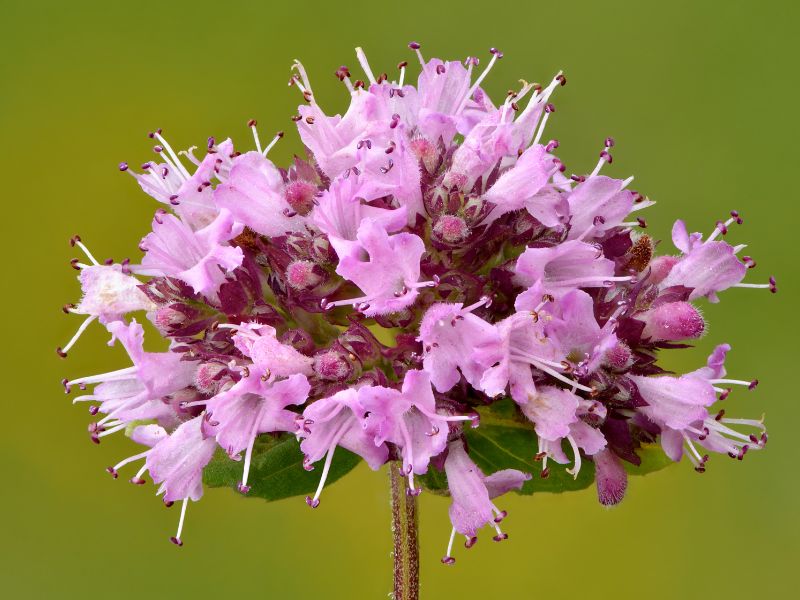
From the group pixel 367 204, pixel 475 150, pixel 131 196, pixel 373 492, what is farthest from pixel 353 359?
pixel 131 196

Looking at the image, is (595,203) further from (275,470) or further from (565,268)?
(275,470)

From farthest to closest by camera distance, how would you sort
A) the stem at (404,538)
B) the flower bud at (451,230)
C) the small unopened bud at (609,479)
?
the stem at (404,538) < the small unopened bud at (609,479) < the flower bud at (451,230)

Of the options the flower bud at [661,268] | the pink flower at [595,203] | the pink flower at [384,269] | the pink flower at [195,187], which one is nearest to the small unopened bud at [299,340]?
the pink flower at [384,269]

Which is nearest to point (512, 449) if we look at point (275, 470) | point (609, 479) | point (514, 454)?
point (514, 454)

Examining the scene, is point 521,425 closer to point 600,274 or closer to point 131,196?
point 600,274

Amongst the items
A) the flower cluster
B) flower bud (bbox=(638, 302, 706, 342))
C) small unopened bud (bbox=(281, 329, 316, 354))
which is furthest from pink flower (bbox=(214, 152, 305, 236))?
flower bud (bbox=(638, 302, 706, 342))

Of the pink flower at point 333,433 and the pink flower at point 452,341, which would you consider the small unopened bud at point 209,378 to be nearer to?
the pink flower at point 333,433
